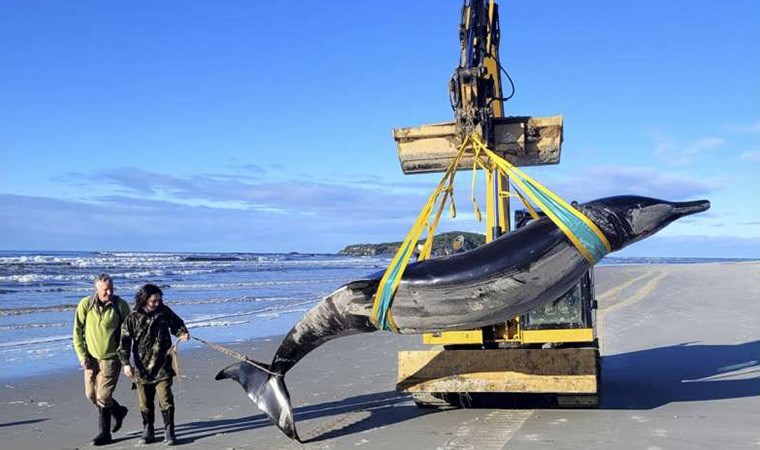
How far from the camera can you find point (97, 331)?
804 cm

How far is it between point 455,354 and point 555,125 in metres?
2.80

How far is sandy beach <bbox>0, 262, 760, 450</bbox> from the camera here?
774cm

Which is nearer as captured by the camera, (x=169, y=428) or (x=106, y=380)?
(x=169, y=428)

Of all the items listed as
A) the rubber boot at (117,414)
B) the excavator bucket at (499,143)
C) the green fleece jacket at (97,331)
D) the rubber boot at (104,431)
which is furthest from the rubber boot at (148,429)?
the excavator bucket at (499,143)

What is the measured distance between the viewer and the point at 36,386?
11445 mm

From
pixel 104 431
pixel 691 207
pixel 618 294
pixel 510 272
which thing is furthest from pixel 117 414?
pixel 618 294

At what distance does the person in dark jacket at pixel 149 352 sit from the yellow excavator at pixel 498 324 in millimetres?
2596

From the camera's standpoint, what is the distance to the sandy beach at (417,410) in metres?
7.74

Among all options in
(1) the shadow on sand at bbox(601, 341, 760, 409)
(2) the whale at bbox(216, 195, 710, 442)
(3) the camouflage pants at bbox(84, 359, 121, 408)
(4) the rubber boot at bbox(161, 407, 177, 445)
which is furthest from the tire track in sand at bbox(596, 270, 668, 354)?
(3) the camouflage pants at bbox(84, 359, 121, 408)

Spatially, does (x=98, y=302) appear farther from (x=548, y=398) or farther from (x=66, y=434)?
(x=548, y=398)

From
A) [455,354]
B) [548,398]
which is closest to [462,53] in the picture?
[455,354]

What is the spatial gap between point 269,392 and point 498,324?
8.89 feet

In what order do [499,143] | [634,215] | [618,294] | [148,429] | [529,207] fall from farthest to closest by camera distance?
[618,294] < [499,143] < [148,429] < [529,207] < [634,215]

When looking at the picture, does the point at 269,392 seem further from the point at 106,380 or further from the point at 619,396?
the point at 619,396
